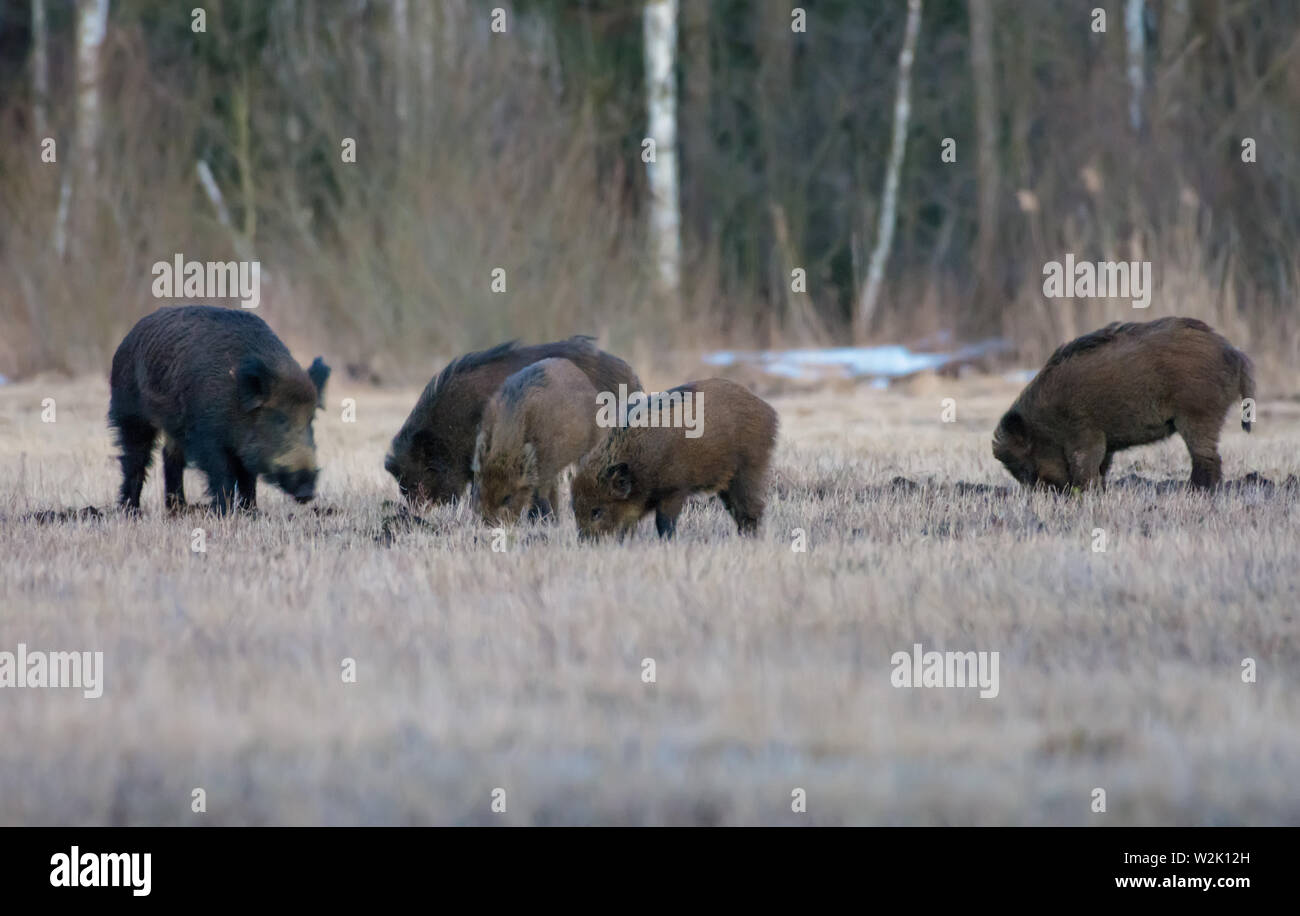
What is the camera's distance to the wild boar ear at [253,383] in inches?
319

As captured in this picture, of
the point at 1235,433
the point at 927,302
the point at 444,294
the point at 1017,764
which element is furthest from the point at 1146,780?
the point at 927,302

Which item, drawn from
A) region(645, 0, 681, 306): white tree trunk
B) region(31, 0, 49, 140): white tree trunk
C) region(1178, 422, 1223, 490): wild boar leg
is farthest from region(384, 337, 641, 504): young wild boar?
region(31, 0, 49, 140): white tree trunk

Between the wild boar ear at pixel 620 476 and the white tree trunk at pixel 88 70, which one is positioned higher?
the white tree trunk at pixel 88 70

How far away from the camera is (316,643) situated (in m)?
5.37

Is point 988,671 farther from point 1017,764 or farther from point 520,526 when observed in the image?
point 520,526

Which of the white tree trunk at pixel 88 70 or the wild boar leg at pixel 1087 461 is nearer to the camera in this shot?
the wild boar leg at pixel 1087 461

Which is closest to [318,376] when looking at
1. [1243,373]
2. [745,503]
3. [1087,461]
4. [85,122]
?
[745,503]

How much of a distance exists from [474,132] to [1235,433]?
327 inches

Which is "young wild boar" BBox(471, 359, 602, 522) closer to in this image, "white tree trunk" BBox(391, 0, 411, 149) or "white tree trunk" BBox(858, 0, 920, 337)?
"white tree trunk" BBox(391, 0, 411, 149)

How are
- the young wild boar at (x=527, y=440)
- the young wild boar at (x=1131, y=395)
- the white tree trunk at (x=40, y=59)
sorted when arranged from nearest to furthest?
the young wild boar at (x=527, y=440) < the young wild boar at (x=1131, y=395) < the white tree trunk at (x=40, y=59)

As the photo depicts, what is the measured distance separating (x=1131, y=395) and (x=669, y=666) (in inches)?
178

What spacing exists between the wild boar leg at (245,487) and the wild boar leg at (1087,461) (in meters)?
4.28

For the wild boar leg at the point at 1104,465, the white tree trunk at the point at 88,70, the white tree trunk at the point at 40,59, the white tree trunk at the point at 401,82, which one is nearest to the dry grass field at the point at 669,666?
the wild boar leg at the point at 1104,465

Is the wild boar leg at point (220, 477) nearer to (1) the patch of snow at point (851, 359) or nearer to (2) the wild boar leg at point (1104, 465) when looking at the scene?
(2) the wild boar leg at point (1104, 465)
